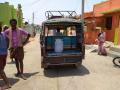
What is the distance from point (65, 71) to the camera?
12352mm

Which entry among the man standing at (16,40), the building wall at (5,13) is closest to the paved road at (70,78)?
the man standing at (16,40)

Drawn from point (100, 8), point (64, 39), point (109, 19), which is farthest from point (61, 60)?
point (100, 8)

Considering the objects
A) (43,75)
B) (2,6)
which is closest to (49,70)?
(43,75)

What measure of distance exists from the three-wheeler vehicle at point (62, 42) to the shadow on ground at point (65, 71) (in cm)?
32

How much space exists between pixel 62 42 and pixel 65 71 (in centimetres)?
149

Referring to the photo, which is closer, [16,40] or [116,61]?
[16,40]

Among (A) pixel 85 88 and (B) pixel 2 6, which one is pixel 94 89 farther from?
(B) pixel 2 6

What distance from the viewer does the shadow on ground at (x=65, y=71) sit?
38.1 ft

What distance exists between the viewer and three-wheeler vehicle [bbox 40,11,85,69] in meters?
12.0

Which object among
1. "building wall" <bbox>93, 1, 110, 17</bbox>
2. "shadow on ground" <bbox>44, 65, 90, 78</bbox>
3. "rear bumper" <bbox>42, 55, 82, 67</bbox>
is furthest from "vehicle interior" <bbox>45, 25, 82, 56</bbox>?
"building wall" <bbox>93, 1, 110, 17</bbox>

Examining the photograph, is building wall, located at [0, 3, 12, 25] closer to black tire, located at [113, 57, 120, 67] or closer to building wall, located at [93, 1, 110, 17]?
building wall, located at [93, 1, 110, 17]

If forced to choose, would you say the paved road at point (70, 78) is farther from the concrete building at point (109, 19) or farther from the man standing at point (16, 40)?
the concrete building at point (109, 19)

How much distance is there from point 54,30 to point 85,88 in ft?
18.7

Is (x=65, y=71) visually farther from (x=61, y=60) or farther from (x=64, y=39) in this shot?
(x=64, y=39)
